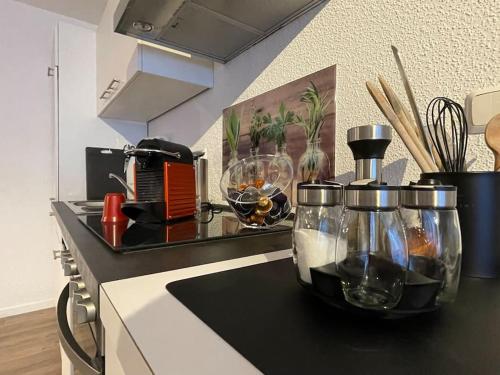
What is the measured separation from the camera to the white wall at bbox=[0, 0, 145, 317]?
1.88 metres

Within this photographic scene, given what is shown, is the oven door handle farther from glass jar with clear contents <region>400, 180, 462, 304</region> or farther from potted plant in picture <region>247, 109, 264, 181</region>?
potted plant in picture <region>247, 109, 264, 181</region>

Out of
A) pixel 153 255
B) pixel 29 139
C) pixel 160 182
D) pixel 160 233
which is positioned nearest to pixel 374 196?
pixel 153 255

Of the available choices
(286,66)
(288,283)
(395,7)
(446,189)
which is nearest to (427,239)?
(446,189)

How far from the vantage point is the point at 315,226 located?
355mm

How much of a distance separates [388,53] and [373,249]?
562 millimetres

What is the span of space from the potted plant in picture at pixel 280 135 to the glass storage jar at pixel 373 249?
60 cm

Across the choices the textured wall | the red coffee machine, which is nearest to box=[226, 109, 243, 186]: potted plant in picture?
the textured wall

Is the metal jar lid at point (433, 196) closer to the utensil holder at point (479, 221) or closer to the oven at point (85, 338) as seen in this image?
the utensil holder at point (479, 221)

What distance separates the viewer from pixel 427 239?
341 mm

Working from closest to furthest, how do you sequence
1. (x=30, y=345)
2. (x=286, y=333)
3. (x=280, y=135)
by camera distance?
(x=286, y=333) < (x=280, y=135) < (x=30, y=345)

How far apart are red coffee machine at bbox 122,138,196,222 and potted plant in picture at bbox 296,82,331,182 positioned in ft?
1.25

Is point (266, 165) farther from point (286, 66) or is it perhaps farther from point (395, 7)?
point (395, 7)

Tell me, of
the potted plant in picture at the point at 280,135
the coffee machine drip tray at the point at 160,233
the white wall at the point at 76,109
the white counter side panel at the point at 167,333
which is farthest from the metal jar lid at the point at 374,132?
the white wall at the point at 76,109

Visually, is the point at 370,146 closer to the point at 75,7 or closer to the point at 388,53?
the point at 388,53
